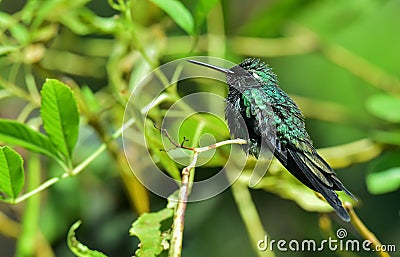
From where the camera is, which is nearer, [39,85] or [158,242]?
[158,242]

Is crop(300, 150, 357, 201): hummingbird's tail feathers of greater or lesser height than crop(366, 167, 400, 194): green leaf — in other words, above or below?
below

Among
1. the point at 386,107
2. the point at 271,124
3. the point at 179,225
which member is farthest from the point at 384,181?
the point at 179,225

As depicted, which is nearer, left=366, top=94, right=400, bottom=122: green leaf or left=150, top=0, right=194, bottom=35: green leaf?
→ left=150, top=0, right=194, bottom=35: green leaf

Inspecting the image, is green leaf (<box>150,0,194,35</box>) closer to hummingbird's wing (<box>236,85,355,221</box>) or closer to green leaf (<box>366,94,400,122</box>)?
hummingbird's wing (<box>236,85,355,221</box>)

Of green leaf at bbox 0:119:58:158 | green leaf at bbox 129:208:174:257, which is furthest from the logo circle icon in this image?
green leaf at bbox 0:119:58:158

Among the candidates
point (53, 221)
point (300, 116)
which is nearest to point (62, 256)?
point (53, 221)

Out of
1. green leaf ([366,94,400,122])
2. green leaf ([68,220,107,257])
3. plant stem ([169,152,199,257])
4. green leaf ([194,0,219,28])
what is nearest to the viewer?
plant stem ([169,152,199,257])

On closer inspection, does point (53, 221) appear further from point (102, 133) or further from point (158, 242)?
point (158, 242)
